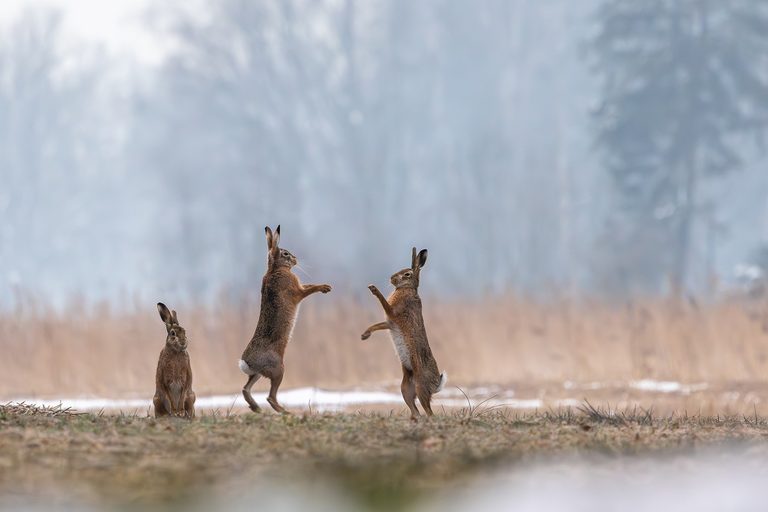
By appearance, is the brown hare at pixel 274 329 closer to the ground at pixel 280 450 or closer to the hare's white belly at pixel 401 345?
the ground at pixel 280 450

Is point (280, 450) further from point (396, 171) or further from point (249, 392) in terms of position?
point (396, 171)

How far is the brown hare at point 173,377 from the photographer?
9.03 m

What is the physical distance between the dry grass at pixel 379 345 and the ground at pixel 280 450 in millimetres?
8446

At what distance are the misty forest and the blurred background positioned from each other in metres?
0.16

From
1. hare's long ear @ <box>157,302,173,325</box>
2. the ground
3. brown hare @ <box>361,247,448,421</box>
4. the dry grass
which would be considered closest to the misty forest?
the dry grass

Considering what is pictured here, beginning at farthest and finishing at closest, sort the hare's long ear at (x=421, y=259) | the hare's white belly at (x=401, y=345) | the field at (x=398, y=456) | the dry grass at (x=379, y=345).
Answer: the dry grass at (x=379, y=345)
the hare's long ear at (x=421, y=259)
the hare's white belly at (x=401, y=345)
the field at (x=398, y=456)

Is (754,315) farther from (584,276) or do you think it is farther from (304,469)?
(584,276)

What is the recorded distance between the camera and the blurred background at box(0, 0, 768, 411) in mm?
18469

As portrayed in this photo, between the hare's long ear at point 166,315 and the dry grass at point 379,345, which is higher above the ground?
the dry grass at point 379,345

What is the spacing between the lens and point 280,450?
754 centimetres

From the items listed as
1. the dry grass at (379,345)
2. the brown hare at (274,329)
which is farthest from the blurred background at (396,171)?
the brown hare at (274,329)

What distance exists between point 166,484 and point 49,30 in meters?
65.2

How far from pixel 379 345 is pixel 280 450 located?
10.8m

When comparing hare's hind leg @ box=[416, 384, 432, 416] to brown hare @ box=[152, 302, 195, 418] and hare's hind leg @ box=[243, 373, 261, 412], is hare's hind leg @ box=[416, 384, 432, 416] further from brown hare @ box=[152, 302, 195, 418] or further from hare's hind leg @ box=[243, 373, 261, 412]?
brown hare @ box=[152, 302, 195, 418]
